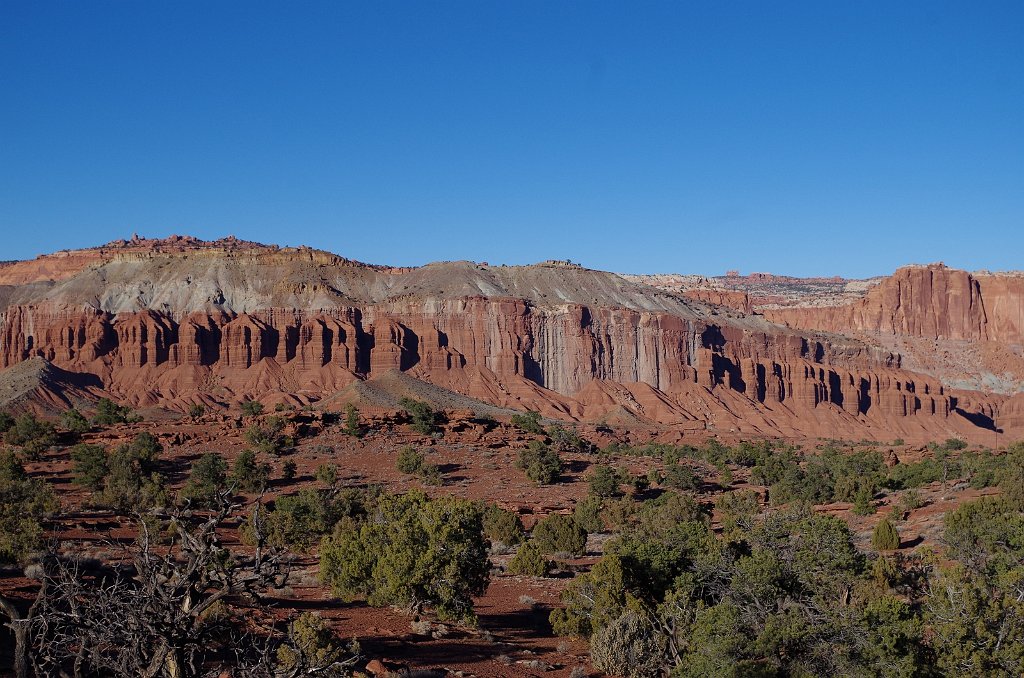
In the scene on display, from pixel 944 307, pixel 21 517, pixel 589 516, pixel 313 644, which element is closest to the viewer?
pixel 313 644

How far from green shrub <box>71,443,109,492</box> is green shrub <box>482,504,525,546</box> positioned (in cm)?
1874

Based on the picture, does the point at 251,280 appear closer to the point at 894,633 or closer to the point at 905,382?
the point at 905,382

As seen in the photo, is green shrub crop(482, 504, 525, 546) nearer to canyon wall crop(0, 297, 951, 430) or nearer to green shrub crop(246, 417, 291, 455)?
green shrub crop(246, 417, 291, 455)

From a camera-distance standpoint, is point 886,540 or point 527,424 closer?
point 886,540

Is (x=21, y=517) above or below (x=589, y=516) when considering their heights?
above

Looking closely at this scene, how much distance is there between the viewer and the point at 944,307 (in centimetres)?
18050

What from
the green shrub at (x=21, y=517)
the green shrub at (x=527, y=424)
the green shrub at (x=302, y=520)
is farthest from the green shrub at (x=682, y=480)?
the green shrub at (x=21, y=517)

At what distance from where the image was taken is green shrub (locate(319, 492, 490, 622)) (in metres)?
20.3

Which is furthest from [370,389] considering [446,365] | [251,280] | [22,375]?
[251,280]

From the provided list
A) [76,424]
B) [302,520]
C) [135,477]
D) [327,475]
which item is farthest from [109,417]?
[302,520]

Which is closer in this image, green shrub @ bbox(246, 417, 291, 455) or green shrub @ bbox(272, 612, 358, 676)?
green shrub @ bbox(272, 612, 358, 676)

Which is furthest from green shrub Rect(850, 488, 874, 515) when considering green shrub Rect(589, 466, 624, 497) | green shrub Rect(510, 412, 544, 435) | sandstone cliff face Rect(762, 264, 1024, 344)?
sandstone cliff face Rect(762, 264, 1024, 344)

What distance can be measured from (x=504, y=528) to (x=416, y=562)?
13.9 m

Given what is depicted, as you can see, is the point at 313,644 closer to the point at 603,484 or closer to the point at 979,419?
the point at 603,484
